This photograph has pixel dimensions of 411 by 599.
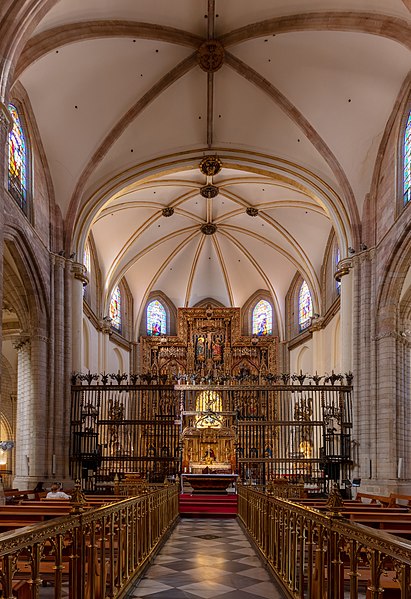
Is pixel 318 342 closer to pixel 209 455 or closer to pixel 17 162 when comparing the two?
pixel 209 455

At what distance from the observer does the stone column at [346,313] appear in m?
20.7

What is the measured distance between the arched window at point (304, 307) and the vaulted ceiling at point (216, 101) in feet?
13.0

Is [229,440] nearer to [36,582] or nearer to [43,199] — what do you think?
[43,199]

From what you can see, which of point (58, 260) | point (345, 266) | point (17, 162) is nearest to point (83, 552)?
point (17, 162)

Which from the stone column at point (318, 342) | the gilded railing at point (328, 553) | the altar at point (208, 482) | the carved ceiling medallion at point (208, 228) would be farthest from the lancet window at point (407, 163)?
the carved ceiling medallion at point (208, 228)

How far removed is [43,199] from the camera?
20062mm

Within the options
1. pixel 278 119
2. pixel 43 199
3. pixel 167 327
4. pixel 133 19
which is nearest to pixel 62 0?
pixel 133 19

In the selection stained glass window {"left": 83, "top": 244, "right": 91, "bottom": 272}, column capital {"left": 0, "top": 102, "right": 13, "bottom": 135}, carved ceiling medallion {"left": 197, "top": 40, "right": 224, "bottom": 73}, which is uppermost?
carved ceiling medallion {"left": 197, "top": 40, "right": 224, "bottom": 73}

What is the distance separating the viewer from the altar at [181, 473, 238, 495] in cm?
2104

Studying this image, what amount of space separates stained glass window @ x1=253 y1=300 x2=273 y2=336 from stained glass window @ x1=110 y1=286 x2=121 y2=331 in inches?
298

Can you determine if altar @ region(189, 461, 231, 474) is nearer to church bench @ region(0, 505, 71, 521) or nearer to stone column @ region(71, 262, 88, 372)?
stone column @ region(71, 262, 88, 372)

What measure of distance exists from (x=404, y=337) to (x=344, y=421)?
3.53 metres

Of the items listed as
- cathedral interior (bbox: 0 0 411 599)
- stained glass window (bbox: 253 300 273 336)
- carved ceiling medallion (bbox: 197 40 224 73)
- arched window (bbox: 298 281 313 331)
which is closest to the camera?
cathedral interior (bbox: 0 0 411 599)

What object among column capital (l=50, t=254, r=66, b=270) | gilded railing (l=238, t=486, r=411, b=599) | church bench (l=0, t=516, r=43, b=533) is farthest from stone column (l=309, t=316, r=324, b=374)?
church bench (l=0, t=516, r=43, b=533)
